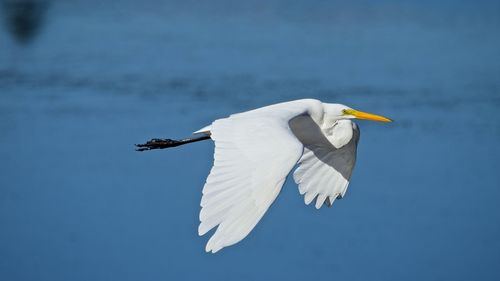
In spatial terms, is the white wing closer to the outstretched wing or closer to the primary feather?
the primary feather

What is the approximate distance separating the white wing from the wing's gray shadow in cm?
51

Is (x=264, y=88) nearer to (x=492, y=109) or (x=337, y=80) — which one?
(x=337, y=80)

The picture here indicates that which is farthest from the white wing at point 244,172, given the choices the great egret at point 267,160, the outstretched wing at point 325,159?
A: the outstretched wing at point 325,159

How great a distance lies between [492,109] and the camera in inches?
360

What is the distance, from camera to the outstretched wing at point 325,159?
514 cm

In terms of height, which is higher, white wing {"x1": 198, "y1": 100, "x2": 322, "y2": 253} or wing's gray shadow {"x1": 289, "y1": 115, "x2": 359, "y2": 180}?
white wing {"x1": 198, "y1": 100, "x2": 322, "y2": 253}

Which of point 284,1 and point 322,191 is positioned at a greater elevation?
point 322,191

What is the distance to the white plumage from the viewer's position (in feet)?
12.3

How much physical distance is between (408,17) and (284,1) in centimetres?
173

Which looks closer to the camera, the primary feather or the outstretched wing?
the primary feather

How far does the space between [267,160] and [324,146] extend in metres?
1.14

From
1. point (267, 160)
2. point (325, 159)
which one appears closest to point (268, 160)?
point (267, 160)

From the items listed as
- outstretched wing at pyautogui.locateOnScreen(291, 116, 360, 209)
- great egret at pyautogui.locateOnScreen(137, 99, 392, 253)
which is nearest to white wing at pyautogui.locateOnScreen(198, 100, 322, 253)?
great egret at pyautogui.locateOnScreen(137, 99, 392, 253)

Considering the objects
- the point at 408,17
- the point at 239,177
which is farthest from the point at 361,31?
the point at 239,177
